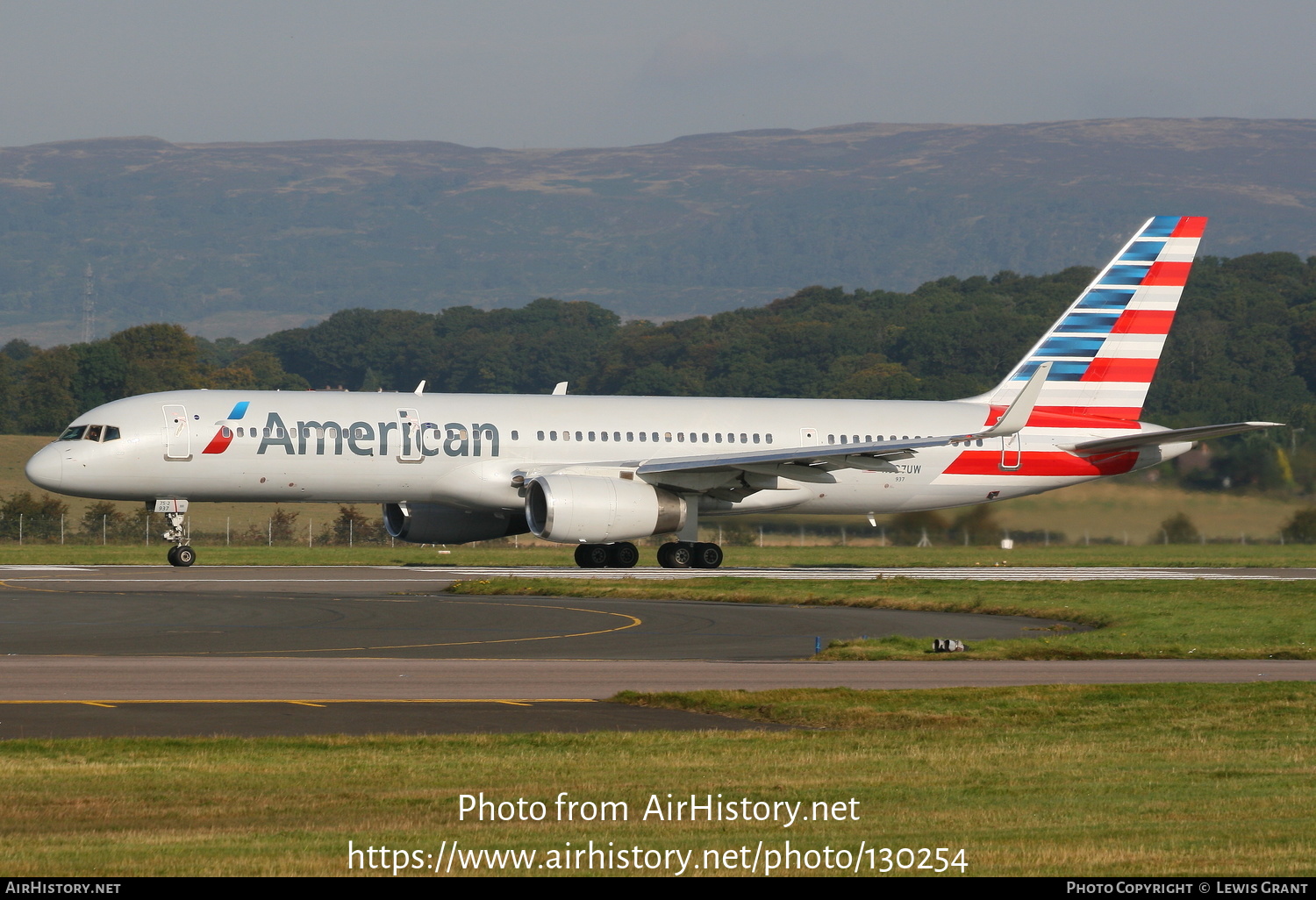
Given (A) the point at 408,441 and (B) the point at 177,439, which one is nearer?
(B) the point at 177,439

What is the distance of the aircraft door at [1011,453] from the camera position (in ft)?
153

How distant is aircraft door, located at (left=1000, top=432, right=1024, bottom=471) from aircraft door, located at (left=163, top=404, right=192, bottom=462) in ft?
69.9

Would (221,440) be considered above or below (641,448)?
above

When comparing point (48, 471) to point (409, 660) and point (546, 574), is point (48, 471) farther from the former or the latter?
point (409, 660)

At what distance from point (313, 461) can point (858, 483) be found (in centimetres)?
1451

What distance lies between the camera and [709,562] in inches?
1695

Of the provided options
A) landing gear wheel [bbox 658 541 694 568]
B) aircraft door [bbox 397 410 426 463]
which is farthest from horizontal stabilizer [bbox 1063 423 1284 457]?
aircraft door [bbox 397 410 426 463]

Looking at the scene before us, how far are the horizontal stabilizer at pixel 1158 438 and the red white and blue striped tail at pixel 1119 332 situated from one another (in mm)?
1412

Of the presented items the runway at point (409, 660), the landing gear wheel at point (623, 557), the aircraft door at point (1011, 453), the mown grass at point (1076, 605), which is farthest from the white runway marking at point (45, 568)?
the aircraft door at point (1011, 453)

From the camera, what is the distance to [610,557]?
142 ft

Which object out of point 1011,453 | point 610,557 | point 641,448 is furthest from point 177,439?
point 1011,453

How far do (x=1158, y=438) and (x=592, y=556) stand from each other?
15037mm
